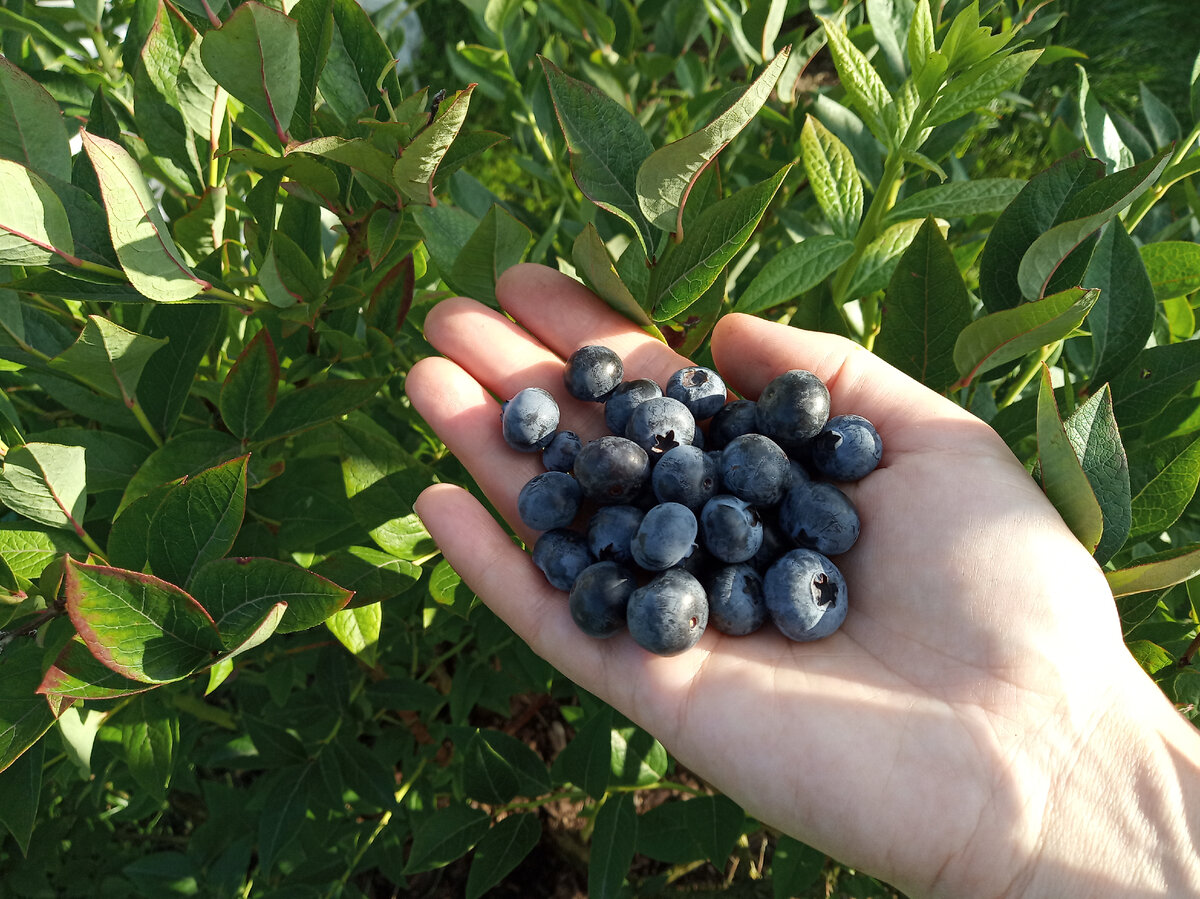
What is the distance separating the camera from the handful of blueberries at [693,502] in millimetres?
1041

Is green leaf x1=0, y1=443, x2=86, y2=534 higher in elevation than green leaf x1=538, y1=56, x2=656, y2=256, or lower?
lower

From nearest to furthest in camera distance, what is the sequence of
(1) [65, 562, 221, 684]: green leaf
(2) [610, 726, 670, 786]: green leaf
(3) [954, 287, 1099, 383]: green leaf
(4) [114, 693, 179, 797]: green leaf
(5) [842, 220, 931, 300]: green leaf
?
(1) [65, 562, 221, 684]: green leaf < (3) [954, 287, 1099, 383]: green leaf < (4) [114, 693, 179, 797]: green leaf < (5) [842, 220, 931, 300]: green leaf < (2) [610, 726, 670, 786]: green leaf

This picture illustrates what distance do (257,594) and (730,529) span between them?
563mm

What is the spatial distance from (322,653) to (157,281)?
82 centimetres

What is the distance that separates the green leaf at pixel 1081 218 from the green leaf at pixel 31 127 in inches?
40.6

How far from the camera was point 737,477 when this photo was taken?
1132 mm

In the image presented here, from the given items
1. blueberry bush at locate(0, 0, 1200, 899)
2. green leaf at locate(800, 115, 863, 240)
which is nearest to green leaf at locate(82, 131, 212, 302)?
blueberry bush at locate(0, 0, 1200, 899)

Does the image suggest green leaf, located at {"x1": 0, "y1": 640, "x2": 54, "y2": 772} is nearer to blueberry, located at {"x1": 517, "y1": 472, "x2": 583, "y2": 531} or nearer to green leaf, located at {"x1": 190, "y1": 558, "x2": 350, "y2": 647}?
green leaf, located at {"x1": 190, "y1": 558, "x2": 350, "y2": 647}

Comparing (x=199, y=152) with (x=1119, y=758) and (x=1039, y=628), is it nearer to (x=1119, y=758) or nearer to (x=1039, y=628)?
(x=1039, y=628)

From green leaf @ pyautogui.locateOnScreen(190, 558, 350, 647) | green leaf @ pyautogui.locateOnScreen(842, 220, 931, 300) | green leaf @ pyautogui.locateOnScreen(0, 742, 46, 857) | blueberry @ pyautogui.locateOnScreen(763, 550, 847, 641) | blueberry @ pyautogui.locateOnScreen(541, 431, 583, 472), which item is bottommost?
green leaf @ pyautogui.locateOnScreen(0, 742, 46, 857)

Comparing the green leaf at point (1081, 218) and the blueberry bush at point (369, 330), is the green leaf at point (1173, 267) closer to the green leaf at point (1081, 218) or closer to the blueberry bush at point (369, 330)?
the blueberry bush at point (369, 330)

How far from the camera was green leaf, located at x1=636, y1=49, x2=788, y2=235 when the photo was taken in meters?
0.83

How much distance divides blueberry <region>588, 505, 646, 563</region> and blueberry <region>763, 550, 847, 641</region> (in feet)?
0.60

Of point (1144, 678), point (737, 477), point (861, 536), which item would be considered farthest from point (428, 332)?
point (1144, 678)
